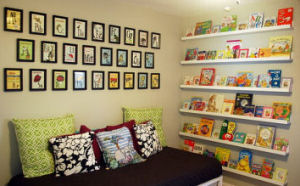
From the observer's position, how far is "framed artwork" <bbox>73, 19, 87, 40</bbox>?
305cm

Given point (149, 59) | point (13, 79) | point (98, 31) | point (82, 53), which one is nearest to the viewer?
point (13, 79)

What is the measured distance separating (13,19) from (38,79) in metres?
0.62

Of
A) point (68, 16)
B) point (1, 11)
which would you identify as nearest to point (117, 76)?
point (68, 16)

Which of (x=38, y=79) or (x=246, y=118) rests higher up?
(x=38, y=79)

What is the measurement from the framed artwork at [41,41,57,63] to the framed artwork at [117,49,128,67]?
0.84 meters

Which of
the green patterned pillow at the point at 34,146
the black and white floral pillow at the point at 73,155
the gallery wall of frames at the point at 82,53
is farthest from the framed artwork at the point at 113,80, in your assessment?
the green patterned pillow at the point at 34,146

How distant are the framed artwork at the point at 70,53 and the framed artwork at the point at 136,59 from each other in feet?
2.73

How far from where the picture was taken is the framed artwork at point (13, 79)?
102 inches

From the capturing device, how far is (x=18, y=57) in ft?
8.71

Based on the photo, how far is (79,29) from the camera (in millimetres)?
3090

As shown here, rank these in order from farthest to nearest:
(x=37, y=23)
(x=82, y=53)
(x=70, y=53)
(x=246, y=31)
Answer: (x=246, y=31) < (x=82, y=53) < (x=70, y=53) < (x=37, y=23)

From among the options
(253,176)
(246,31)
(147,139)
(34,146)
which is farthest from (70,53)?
(253,176)

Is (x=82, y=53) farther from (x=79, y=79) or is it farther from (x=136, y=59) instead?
(x=136, y=59)

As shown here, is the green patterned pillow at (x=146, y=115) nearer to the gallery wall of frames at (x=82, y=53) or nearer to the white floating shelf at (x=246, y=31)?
the gallery wall of frames at (x=82, y=53)
